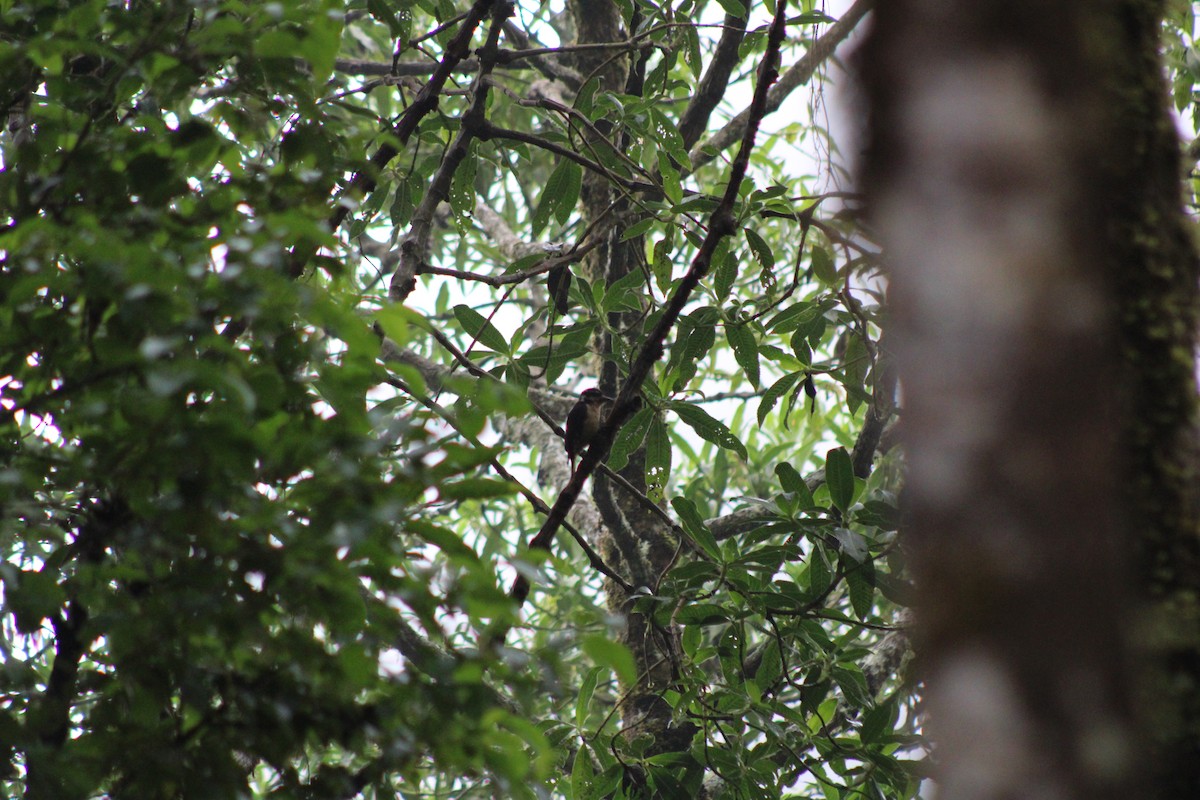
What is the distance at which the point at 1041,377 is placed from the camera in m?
0.76

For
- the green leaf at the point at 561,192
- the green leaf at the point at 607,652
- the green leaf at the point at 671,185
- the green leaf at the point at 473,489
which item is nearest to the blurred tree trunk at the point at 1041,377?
the green leaf at the point at 607,652

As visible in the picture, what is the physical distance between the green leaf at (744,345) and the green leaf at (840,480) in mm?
386

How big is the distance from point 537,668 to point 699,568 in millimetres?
1267

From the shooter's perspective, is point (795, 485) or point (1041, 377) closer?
point (1041, 377)

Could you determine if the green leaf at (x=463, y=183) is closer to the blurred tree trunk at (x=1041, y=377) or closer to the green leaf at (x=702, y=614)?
the green leaf at (x=702, y=614)

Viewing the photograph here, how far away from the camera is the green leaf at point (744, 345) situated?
115 inches

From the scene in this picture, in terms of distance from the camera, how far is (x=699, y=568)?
8.91ft

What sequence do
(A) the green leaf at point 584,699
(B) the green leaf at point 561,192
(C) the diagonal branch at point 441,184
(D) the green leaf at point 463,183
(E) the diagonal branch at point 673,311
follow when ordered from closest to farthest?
1. (E) the diagonal branch at point 673,311
2. (C) the diagonal branch at point 441,184
3. (A) the green leaf at point 584,699
4. (B) the green leaf at point 561,192
5. (D) the green leaf at point 463,183

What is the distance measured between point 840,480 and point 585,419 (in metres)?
1.03

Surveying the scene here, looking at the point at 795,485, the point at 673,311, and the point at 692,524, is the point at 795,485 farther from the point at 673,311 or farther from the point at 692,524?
the point at 673,311

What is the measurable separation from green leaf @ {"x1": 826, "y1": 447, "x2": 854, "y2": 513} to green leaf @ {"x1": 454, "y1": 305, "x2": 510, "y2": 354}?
113cm

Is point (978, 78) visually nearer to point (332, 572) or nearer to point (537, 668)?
point (332, 572)

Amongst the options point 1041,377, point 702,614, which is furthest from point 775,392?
point 1041,377

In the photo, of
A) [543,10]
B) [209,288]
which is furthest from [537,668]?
[543,10]
